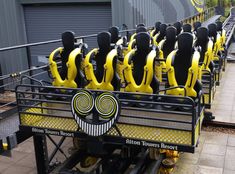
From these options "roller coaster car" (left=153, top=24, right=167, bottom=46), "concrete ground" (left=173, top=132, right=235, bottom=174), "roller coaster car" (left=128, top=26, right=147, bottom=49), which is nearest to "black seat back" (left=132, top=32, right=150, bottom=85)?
"roller coaster car" (left=128, top=26, right=147, bottom=49)

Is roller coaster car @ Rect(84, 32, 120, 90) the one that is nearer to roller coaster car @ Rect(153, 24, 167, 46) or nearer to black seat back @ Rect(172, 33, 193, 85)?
black seat back @ Rect(172, 33, 193, 85)

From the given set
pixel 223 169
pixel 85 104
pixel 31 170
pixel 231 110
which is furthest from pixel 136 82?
pixel 231 110

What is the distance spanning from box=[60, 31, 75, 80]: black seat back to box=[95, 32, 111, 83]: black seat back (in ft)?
1.75

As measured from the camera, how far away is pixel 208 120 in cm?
779

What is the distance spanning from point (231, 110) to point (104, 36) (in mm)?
4462

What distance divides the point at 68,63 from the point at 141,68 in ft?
3.97

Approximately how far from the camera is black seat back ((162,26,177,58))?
25.1 ft

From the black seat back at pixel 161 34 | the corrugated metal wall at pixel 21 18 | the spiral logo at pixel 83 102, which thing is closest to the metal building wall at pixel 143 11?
the corrugated metal wall at pixel 21 18

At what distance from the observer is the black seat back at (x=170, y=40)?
301 inches

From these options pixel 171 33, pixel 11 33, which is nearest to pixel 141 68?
pixel 171 33

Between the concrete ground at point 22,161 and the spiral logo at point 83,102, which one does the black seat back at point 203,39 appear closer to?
the concrete ground at point 22,161

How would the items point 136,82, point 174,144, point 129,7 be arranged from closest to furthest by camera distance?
point 174,144 → point 136,82 → point 129,7

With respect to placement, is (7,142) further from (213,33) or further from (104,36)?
(213,33)

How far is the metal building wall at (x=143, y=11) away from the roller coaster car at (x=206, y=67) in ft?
18.4
